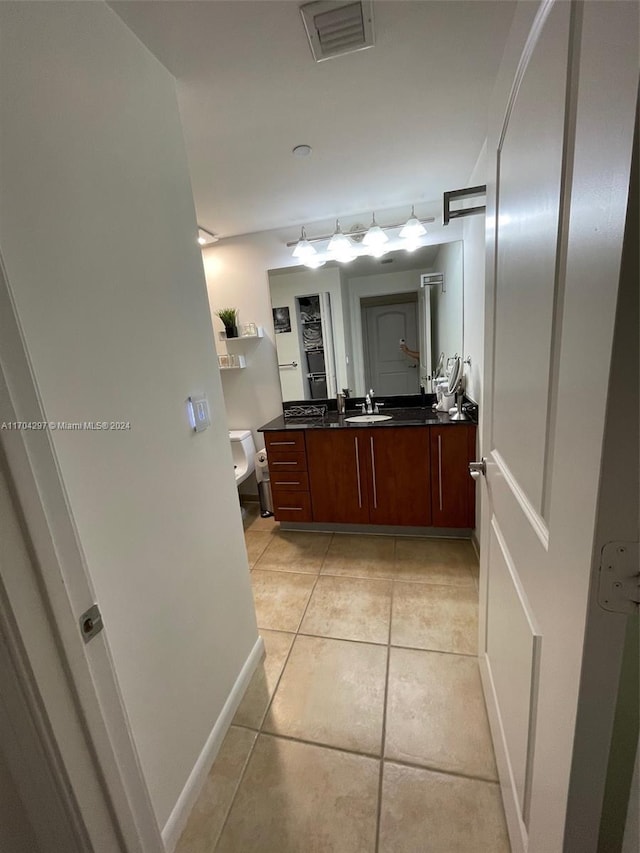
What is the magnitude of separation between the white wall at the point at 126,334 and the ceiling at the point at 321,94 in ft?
0.72

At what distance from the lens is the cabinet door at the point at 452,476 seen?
212cm

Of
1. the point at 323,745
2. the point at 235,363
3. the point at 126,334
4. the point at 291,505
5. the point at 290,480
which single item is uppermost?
the point at 126,334

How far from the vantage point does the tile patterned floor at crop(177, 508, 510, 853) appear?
979mm

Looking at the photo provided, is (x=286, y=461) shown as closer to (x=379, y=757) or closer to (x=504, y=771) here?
(x=379, y=757)

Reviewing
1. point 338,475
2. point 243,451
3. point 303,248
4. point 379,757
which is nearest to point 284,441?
point 338,475

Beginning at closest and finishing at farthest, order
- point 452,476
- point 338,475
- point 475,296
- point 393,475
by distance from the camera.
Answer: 1. point 475,296
2. point 452,476
3. point 393,475
4. point 338,475

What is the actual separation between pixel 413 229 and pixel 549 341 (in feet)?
6.73

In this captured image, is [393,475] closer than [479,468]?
No

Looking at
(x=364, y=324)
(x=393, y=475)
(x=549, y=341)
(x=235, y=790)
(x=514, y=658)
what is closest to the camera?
(x=549, y=341)

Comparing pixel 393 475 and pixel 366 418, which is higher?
pixel 366 418

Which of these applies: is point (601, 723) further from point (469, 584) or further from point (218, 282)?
point (218, 282)

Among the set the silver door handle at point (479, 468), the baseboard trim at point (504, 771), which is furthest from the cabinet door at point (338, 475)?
the baseboard trim at point (504, 771)

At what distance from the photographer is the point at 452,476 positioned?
7.20ft

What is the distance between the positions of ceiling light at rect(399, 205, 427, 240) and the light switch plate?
1939 millimetres
